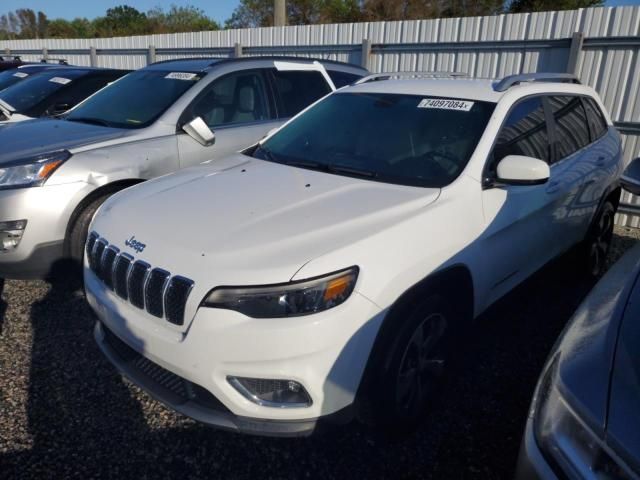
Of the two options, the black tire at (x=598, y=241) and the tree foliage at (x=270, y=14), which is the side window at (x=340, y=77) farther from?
the tree foliage at (x=270, y=14)

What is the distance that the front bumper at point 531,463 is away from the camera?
136 centimetres

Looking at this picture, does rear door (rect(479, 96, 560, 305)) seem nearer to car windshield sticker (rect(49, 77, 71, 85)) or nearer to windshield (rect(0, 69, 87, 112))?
windshield (rect(0, 69, 87, 112))

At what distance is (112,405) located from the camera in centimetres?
274

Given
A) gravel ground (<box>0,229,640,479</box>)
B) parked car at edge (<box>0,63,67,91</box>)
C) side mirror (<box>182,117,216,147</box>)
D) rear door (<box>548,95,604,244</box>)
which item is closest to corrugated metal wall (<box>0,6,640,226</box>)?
rear door (<box>548,95,604,244</box>)

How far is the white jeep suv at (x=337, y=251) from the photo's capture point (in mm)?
1957

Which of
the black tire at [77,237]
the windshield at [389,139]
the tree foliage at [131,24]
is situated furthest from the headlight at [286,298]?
the tree foliage at [131,24]

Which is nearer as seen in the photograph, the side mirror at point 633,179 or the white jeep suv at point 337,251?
the white jeep suv at point 337,251

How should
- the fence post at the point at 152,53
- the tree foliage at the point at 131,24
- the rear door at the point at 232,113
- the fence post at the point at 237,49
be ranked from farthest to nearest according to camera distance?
1. the tree foliage at the point at 131,24
2. the fence post at the point at 152,53
3. the fence post at the point at 237,49
4. the rear door at the point at 232,113

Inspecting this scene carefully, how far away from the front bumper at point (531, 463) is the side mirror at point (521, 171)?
1.43 meters

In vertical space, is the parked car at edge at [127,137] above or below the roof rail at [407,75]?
below

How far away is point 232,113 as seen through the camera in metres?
4.83

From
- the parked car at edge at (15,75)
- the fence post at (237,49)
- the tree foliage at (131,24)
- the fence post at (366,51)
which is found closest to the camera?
the parked car at edge at (15,75)

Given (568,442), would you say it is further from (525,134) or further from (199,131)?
(199,131)

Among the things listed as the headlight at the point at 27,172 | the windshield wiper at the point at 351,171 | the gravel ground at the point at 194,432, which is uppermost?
the windshield wiper at the point at 351,171
